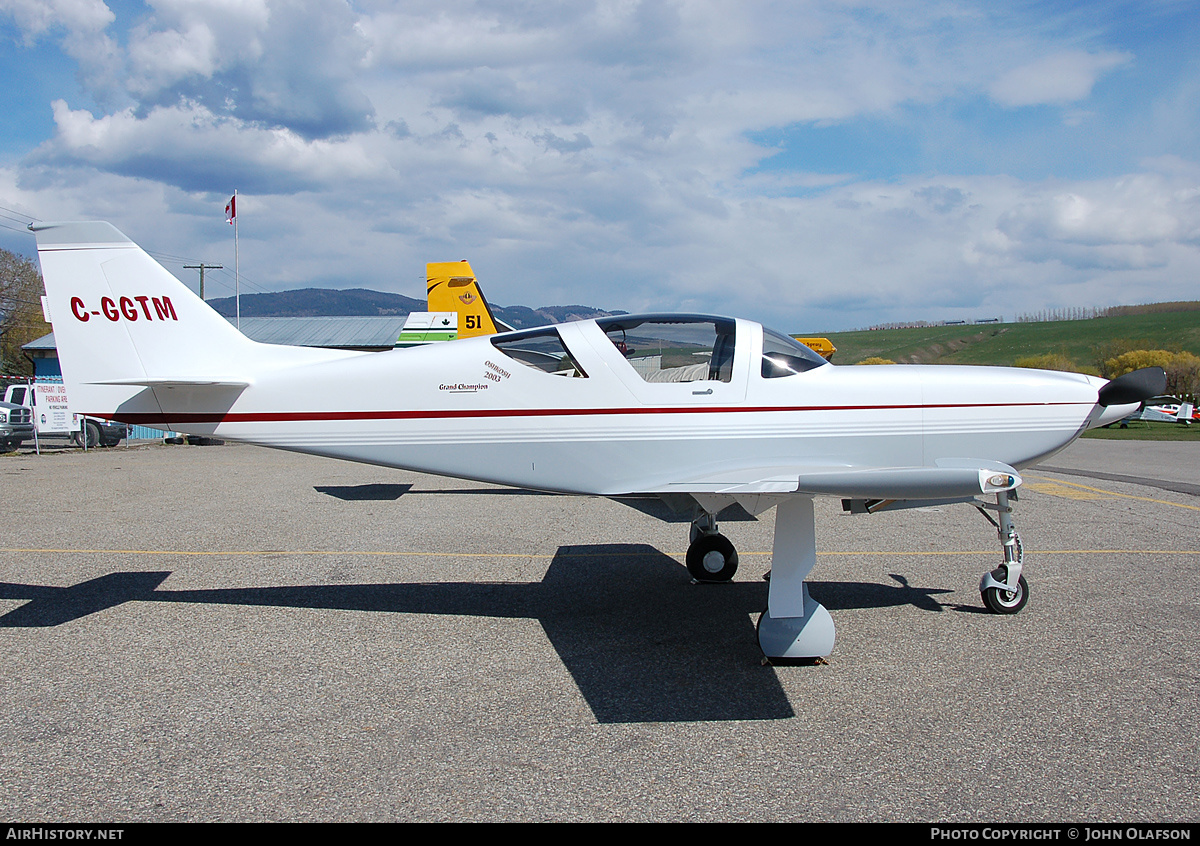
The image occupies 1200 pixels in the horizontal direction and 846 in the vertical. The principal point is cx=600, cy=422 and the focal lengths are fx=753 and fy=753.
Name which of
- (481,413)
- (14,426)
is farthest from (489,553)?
(14,426)

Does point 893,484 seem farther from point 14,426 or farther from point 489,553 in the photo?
point 14,426

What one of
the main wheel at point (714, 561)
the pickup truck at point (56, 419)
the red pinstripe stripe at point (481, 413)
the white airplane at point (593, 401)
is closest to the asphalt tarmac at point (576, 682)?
the main wheel at point (714, 561)

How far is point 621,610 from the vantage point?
18.8 ft

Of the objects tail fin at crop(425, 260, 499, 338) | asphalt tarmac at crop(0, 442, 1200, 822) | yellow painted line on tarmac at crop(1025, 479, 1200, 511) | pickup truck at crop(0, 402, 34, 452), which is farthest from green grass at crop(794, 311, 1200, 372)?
asphalt tarmac at crop(0, 442, 1200, 822)

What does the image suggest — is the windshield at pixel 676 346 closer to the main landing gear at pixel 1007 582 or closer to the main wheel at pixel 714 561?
the main wheel at pixel 714 561

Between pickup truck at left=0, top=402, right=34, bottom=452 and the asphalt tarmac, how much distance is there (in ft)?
46.3

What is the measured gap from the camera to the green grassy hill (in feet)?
252

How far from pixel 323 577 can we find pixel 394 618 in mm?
1550

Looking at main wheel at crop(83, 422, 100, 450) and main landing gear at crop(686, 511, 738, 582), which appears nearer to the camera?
main landing gear at crop(686, 511, 738, 582)

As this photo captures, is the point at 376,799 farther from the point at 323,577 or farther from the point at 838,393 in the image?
the point at 323,577

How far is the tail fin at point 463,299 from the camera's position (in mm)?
19469

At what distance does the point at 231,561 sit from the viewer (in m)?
7.39

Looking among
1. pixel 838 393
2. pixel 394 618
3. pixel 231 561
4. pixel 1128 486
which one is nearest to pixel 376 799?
pixel 394 618

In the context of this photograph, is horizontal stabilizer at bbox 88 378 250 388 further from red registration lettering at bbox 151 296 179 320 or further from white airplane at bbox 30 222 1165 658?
red registration lettering at bbox 151 296 179 320
